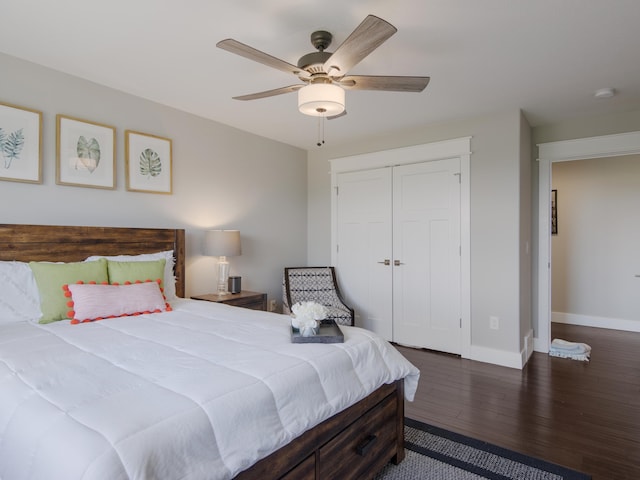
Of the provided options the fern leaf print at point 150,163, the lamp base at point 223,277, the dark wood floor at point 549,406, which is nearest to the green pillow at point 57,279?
the fern leaf print at point 150,163

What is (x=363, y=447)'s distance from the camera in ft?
5.61

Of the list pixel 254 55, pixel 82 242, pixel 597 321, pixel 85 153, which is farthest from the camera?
pixel 597 321

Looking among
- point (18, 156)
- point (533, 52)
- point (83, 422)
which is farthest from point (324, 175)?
point (83, 422)

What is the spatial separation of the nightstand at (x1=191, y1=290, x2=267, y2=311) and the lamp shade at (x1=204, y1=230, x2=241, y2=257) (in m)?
0.39

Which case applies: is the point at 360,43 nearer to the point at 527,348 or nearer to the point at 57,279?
the point at 57,279

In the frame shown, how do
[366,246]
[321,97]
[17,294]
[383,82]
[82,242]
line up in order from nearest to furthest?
1. [321,97]
2. [383,82]
3. [17,294]
4. [82,242]
5. [366,246]

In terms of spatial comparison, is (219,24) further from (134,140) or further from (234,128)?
(234,128)

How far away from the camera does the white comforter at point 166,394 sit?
956 mm

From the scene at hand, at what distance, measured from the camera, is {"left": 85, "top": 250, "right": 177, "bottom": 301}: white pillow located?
2832 mm

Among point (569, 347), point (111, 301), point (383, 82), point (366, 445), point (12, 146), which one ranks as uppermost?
point (383, 82)

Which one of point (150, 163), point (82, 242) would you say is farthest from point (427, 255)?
point (82, 242)

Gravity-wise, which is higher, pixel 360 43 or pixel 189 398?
pixel 360 43

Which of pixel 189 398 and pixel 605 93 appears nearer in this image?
pixel 189 398

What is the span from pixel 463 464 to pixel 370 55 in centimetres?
249
